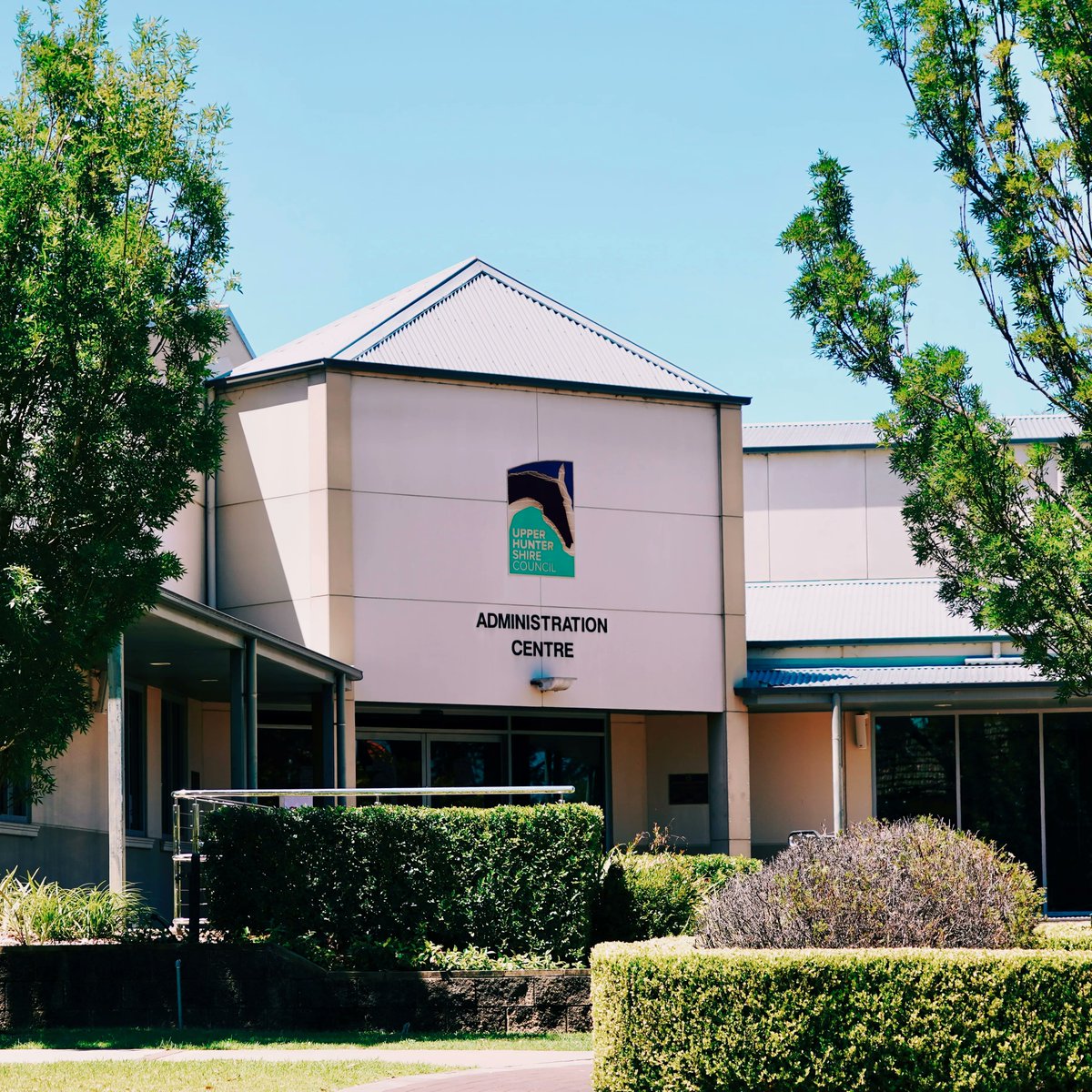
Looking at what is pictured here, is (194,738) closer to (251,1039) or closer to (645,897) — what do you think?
(645,897)

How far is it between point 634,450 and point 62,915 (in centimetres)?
1315

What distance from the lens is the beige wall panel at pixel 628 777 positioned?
26562mm

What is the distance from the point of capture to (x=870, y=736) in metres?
26.4

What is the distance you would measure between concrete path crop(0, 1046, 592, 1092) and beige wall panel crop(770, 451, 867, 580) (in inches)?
764

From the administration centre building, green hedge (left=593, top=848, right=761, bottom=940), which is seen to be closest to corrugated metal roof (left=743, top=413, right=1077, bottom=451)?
the administration centre building

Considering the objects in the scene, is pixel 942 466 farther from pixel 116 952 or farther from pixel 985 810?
pixel 985 810

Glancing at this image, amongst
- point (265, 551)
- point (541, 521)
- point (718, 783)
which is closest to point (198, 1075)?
point (265, 551)

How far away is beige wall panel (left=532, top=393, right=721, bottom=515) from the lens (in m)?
24.2

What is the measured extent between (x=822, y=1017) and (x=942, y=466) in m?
4.64

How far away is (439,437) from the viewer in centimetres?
2333

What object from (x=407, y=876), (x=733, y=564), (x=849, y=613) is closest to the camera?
(x=407, y=876)

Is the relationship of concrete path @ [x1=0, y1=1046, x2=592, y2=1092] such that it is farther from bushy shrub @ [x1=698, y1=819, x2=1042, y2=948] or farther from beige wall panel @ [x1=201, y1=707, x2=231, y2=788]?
beige wall panel @ [x1=201, y1=707, x2=231, y2=788]

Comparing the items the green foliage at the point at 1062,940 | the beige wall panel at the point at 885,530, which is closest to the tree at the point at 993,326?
the green foliage at the point at 1062,940

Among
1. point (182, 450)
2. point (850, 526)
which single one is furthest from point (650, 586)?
point (182, 450)
